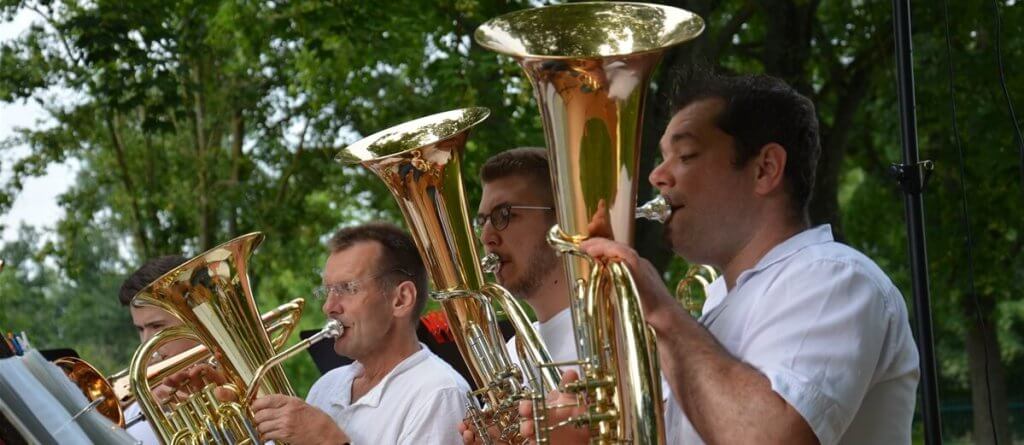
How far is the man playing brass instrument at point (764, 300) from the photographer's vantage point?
8.27 ft

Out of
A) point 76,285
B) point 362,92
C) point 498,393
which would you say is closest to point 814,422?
point 498,393

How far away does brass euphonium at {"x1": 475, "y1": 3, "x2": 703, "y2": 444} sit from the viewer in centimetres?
253

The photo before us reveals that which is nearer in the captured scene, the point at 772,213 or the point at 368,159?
the point at 772,213

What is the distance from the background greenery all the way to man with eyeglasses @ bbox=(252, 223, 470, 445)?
11.3 feet

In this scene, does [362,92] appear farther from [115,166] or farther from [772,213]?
[772,213]

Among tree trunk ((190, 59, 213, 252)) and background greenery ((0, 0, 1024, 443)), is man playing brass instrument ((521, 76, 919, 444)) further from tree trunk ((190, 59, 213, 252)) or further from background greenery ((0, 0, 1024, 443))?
tree trunk ((190, 59, 213, 252))

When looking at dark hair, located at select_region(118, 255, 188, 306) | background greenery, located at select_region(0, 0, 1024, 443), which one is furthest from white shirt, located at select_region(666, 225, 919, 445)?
background greenery, located at select_region(0, 0, 1024, 443)

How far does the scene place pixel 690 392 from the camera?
2.58m

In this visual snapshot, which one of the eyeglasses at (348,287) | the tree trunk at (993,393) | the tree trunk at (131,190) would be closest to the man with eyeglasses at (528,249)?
the eyeglasses at (348,287)

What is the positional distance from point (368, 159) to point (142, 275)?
186cm

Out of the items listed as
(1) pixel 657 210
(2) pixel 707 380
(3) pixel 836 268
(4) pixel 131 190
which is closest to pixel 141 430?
(1) pixel 657 210

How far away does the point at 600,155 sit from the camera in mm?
2660

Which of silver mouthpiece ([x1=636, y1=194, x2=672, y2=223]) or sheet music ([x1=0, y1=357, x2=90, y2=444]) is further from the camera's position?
silver mouthpiece ([x1=636, y1=194, x2=672, y2=223])

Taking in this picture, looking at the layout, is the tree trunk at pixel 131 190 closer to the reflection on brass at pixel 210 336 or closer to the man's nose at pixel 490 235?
the reflection on brass at pixel 210 336
